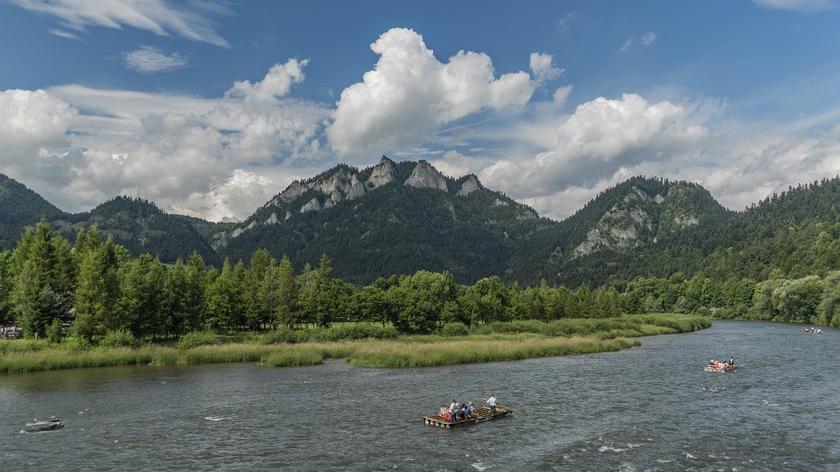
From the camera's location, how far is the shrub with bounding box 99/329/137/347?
304ft


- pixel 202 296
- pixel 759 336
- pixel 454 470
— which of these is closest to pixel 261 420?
pixel 454 470

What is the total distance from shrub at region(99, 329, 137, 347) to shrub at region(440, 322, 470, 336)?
6674 cm

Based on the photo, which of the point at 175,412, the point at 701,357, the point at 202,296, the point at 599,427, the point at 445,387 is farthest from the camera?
the point at 202,296

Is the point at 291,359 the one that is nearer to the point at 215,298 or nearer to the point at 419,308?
the point at 215,298

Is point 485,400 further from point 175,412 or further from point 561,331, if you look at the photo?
point 561,331

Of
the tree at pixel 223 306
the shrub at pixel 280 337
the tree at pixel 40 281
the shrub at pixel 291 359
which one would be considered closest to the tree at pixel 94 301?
the tree at pixel 40 281

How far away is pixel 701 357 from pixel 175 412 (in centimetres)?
8665

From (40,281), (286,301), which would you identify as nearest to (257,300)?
(286,301)

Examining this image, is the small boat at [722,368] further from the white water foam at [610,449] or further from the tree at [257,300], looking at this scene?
the tree at [257,300]

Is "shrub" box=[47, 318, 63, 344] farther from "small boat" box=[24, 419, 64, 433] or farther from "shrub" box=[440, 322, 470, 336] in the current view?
"shrub" box=[440, 322, 470, 336]

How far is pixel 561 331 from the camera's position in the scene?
5522 inches

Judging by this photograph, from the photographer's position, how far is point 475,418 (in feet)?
173

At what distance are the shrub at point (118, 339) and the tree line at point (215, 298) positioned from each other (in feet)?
8.63

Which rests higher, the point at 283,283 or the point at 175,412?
the point at 283,283
